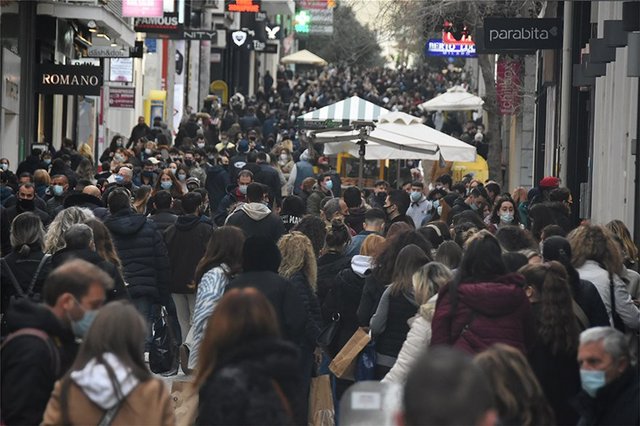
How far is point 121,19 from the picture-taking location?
33.0 metres

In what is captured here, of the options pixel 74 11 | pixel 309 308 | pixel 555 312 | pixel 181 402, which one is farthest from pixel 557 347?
pixel 74 11

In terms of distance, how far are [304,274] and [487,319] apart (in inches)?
116

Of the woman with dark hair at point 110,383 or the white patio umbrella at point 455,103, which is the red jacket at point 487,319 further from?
the white patio umbrella at point 455,103

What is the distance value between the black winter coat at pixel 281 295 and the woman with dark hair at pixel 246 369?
8.22 ft

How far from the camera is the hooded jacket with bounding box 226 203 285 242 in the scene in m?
15.2

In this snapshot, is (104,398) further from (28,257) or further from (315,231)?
(315,231)

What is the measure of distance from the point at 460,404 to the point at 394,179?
2984 cm

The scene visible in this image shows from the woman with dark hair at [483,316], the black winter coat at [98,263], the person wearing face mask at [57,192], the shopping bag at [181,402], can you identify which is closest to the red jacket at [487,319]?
the woman with dark hair at [483,316]

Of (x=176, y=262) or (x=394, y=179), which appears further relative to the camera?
(x=394, y=179)

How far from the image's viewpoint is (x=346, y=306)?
11602 mm

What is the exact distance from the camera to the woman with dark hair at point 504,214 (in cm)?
1722

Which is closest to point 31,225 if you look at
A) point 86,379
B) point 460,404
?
point 86,379

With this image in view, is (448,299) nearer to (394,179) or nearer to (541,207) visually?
(541,207)

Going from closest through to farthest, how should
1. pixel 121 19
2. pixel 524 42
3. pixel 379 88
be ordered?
pixel 524 42
pixel 121 19
pixel 379 88
